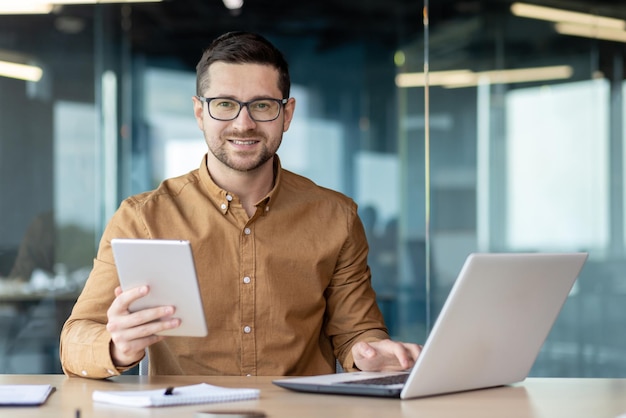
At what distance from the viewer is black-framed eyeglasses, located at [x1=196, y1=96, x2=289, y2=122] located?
2.41 metres

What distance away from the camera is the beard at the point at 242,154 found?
2.42 metres

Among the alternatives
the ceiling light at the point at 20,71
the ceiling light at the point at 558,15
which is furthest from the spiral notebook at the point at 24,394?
the ceiling light at the point at 558,15

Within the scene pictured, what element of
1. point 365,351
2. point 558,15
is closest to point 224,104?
point 365,351

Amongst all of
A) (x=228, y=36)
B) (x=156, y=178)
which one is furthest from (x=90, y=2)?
(x=228, y=36)

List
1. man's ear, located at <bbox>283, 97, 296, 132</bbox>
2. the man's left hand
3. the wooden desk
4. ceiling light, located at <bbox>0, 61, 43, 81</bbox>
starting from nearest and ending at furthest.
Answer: the wooden desk
the man's left hand
man's ear, located at <bbox>283, 97, 296, 132</bbox>
ceiling light, located at <bbox>0, 61, 43, 81</bbox>

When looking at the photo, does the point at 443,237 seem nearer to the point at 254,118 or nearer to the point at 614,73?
the point at 614,73

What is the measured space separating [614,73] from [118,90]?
253 centimetres

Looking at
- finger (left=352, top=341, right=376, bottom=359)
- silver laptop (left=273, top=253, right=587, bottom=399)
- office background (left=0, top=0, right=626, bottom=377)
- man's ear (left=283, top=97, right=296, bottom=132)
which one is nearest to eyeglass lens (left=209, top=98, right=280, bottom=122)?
man's ear (left=283, top=97, right=296, bottom=132)

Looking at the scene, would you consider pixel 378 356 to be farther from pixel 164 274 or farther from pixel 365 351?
pixel 164 274

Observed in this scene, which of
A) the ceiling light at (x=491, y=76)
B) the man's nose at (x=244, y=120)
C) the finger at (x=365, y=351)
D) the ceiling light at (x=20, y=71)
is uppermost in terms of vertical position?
the ceiling light at (x=20, y=71)

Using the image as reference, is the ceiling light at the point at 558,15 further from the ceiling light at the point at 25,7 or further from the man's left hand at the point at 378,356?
the man's left hand at the point at 378,356

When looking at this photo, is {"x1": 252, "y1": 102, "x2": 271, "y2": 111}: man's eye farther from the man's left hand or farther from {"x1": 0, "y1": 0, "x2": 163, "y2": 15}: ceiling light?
{"x1": 0, "y1": 0, "x2": 163, "y2": 15}: ceiling light

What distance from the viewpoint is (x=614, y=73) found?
480 centimetres

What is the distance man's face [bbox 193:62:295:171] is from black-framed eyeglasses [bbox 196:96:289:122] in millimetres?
10
